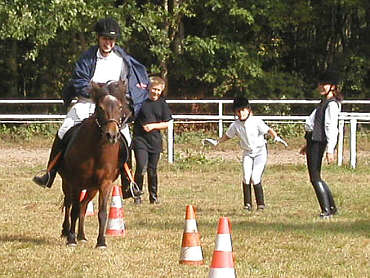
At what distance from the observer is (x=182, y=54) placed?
34.1 meters

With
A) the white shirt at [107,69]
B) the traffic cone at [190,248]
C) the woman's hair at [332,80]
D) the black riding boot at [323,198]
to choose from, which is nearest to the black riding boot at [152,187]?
the black riding boot at [323,198]

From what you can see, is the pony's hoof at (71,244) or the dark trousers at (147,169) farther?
the dark trousers at (147,169)

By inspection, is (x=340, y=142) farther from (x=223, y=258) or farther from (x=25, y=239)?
(x=223, y=258)

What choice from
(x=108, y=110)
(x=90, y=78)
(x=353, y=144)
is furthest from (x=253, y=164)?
(x=353, y=144)

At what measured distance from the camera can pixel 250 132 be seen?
1446cm

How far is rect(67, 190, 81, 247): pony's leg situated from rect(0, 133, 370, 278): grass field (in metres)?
0.12

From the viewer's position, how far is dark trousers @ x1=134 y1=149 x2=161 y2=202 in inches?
600

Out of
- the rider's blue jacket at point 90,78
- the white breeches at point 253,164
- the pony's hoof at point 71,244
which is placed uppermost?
the rider's blue jacket at point 90,78

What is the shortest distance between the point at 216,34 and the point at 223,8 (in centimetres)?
110

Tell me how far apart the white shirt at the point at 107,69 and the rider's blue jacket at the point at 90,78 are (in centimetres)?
5

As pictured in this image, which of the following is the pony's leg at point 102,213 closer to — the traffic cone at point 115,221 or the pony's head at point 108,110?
the pony's head at point 108,110

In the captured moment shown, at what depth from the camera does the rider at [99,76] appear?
10.7 meters

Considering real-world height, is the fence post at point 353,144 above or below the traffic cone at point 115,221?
below

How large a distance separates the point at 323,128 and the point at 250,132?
1.79 m
